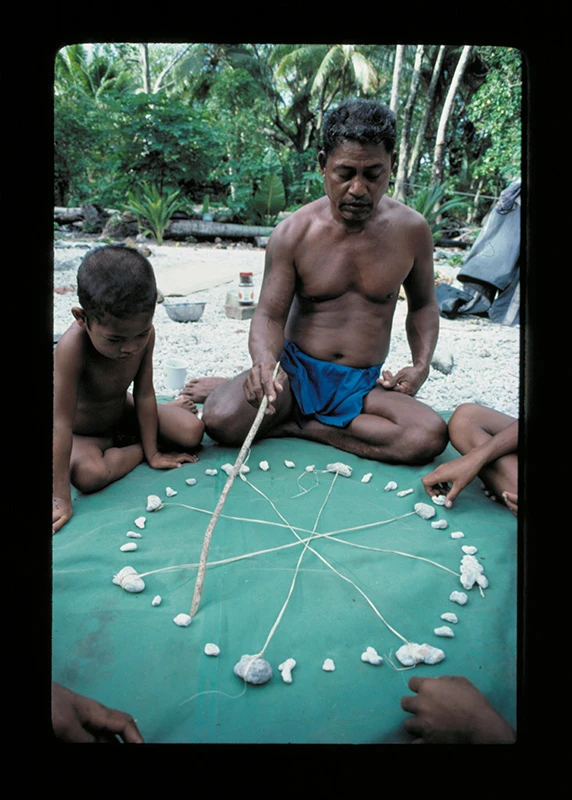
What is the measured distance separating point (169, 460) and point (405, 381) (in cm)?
111

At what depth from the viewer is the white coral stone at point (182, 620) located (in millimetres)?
1599

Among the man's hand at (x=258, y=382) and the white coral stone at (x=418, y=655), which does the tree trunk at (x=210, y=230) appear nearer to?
the man's hand at (x=258, y=382)

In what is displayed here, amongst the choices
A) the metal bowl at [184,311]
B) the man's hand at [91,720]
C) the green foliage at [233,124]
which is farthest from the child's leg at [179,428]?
the green foliage at [233,124]

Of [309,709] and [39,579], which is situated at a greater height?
[39,579]

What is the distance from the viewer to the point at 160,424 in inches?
102

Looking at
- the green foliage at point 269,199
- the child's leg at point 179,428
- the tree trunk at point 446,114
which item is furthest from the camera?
the green foliage at point 269,199

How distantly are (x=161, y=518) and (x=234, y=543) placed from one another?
0.97ft

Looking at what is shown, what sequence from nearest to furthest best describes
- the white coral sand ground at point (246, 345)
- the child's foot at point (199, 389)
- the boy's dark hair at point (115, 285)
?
1. the boy's dark hair at point (115, 285)
2. the child's foot at point (199, 389)
3. the white coral sand ground at point (246, 345)

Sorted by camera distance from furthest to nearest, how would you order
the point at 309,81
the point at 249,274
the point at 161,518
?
the point at 309,81, the point at 249,274, the point at 161,518

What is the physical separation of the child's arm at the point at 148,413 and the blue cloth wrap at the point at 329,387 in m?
0.63

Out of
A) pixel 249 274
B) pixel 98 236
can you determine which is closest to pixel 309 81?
pixel 98 236

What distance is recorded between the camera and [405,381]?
2.75 meters

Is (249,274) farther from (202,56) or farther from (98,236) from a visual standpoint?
(202,56)

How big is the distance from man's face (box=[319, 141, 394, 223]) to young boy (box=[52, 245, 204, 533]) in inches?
32.5
